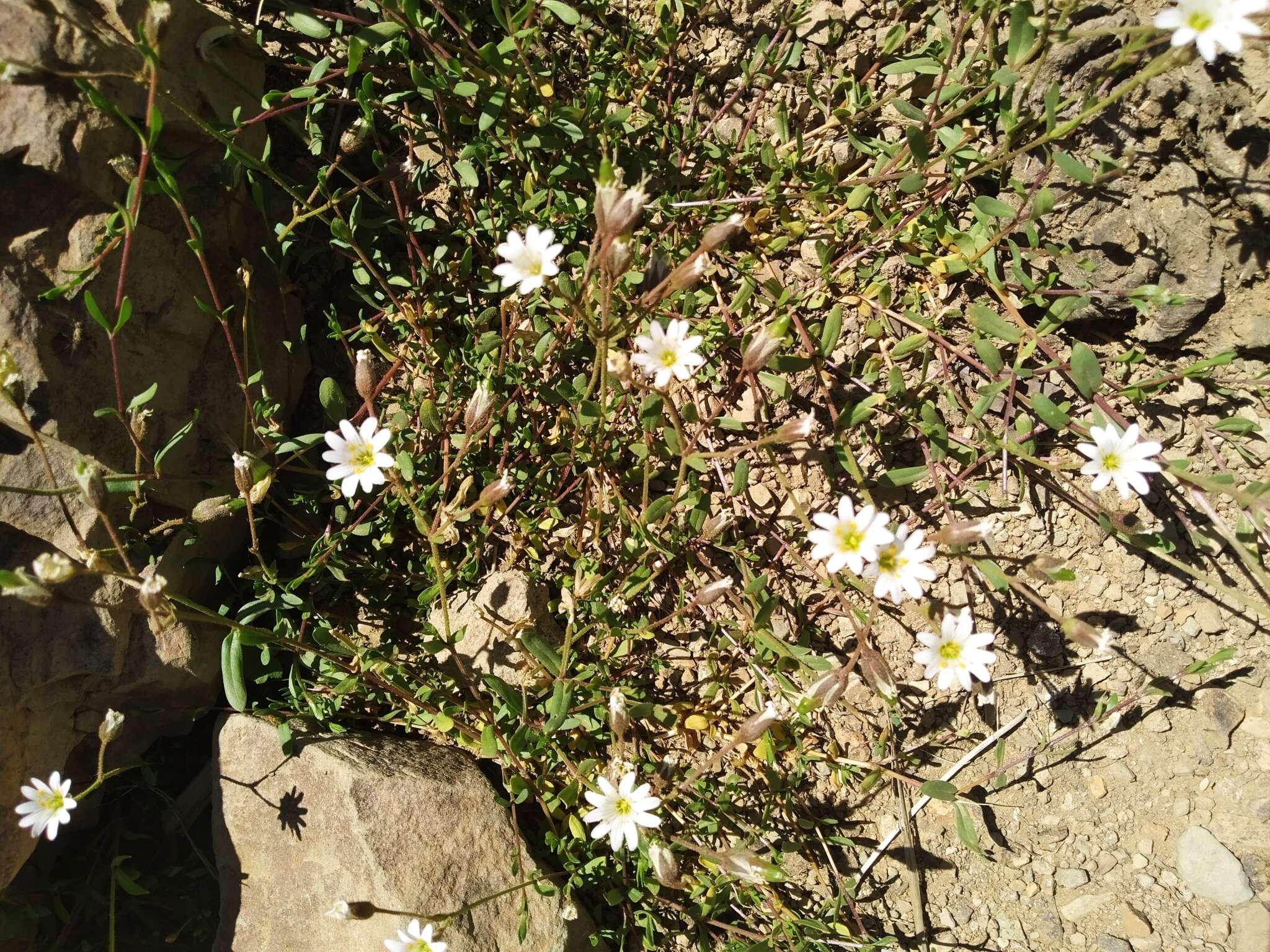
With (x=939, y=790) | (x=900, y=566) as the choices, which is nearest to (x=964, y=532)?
(x=900, y=566)

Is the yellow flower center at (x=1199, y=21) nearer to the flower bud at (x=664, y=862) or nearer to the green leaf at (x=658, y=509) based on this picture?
the green leaf at (x=658, y=509)

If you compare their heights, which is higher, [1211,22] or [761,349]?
[1211,22]

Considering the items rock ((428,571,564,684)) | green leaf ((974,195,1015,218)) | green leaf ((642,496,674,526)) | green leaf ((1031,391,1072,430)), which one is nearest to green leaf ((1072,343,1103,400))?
green leaf ((1031,391,1072,430))

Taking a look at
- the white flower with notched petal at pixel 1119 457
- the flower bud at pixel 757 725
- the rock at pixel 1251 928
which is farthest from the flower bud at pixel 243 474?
the rock at pixel 1251 928

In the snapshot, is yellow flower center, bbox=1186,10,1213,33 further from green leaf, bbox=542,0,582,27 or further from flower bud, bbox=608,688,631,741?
flower bud, bbox=608,688,631,741

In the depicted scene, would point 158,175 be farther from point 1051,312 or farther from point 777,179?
point 1051,312

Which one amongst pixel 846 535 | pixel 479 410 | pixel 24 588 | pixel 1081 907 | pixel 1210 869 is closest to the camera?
pixel 24 588

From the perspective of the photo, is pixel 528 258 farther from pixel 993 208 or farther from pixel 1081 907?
pixel 1081 907
